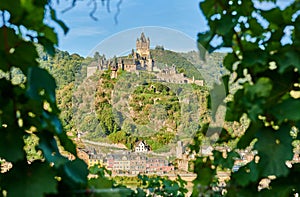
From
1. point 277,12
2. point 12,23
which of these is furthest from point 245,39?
point 12,23

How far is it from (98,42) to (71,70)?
2519mm

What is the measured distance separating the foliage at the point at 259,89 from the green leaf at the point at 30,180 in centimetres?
A: 33

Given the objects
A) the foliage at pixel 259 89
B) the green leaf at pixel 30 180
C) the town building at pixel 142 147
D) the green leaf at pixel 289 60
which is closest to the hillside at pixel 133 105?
the town building at pixel 142 147

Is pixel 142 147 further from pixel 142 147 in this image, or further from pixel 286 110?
pixel 286 110

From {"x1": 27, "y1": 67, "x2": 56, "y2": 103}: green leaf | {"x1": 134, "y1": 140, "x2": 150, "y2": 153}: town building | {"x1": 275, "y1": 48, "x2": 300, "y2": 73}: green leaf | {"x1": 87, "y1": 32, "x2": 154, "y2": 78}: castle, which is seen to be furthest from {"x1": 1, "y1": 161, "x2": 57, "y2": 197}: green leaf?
{"x1": 87, "y1": 32, "x2": 154, "y2": 78}: castle

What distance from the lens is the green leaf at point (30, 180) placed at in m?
0.65

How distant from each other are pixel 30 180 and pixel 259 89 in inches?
16.9

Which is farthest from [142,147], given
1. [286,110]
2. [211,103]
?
[286,110]

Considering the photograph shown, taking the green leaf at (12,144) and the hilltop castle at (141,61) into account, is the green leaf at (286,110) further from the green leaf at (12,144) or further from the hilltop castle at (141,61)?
the hilltop castle at (141,61)

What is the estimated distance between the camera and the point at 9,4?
0.67 metres

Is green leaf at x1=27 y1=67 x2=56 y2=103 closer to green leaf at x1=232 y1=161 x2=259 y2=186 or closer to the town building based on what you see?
green leaf at x1=232 y1=161 x2=259 y2=186

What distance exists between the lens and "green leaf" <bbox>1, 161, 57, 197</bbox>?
2.13 feet

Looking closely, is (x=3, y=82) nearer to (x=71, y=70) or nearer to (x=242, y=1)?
(x=242, y=1)

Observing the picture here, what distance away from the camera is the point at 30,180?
2.19 ft
